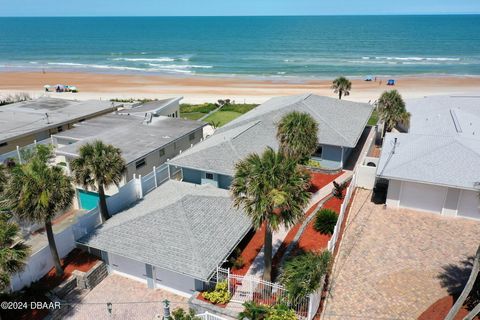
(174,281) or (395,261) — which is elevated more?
(395,261)

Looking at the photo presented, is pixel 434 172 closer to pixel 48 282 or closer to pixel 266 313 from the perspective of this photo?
pixel 266 313

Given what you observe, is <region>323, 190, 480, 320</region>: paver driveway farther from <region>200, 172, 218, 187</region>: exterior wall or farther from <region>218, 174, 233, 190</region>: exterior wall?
<region>200, 172, 218, 187</region>: exterior wall

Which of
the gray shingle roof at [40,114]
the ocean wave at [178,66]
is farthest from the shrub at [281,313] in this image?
the ocean wave at [178,66]

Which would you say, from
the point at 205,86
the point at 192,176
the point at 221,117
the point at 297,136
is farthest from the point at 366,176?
the point at 205,86

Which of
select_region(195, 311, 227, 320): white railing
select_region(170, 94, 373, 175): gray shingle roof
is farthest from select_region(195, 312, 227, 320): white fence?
select_region(170, 94, 373, 175): gray shingle roof

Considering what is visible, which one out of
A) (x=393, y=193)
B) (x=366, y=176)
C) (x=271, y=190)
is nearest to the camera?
(x=271, y=190)

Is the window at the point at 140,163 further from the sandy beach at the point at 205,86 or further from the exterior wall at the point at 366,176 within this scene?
the sandy beach at the point at 205,86
